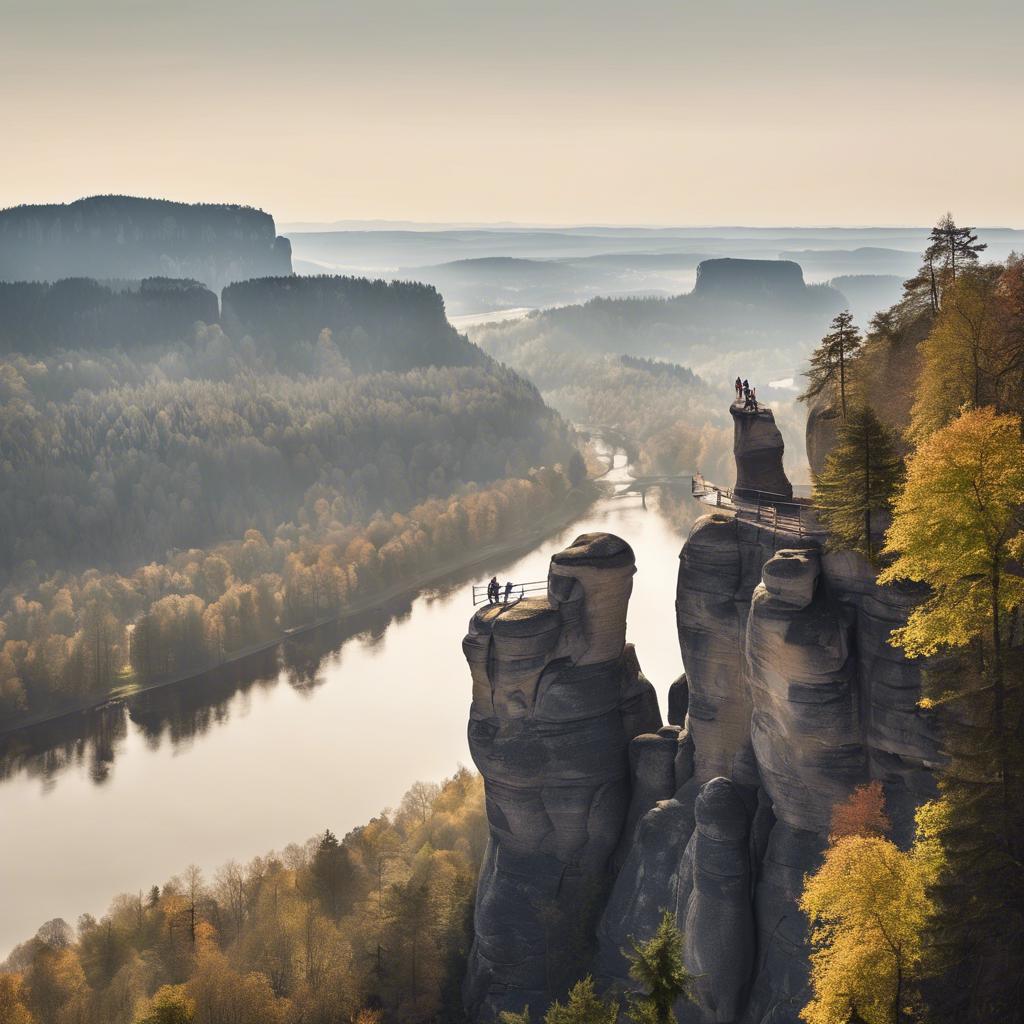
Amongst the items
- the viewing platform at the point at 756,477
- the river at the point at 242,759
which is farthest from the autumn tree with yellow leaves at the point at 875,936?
the river at the point at 242,759

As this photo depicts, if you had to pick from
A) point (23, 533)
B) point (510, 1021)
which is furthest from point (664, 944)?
point (23, 533)

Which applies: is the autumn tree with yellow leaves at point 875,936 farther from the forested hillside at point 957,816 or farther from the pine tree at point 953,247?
the pine tree at point 953,247

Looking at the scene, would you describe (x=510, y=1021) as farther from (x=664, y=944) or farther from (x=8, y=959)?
(x=8, y=959)

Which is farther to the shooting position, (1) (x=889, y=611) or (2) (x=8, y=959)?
(2) (x=8, y=959)

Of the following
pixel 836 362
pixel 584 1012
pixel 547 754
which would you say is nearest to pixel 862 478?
pixel 836 362

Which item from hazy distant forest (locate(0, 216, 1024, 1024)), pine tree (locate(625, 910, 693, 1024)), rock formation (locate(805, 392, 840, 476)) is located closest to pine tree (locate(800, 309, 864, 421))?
hazy distant forest (locate(0, 216, 1024, 1024))

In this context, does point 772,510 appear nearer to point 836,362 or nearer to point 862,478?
point 862,478
